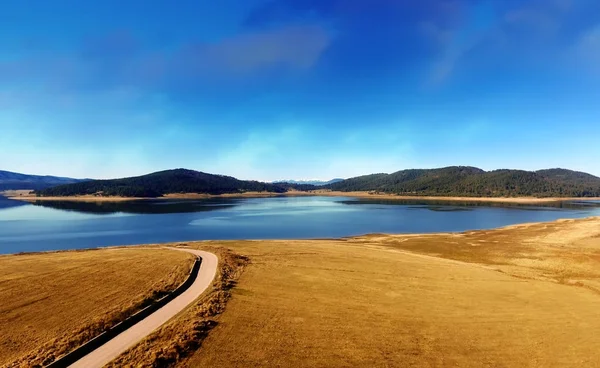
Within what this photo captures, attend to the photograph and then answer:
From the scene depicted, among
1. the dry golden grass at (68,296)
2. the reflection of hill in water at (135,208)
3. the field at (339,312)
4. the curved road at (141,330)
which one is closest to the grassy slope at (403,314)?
the field at (339,312)

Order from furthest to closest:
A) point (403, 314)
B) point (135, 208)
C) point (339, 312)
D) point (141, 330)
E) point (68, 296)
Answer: point (135, 208) → point (68, 296) → point (403, 314) → point (339, 312) → point (141, 330)

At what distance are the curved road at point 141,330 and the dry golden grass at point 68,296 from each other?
3.94 feet

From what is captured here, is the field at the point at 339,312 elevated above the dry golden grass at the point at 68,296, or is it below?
below

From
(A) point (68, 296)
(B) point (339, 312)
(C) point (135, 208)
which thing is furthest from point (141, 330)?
(C) point (135, 208)

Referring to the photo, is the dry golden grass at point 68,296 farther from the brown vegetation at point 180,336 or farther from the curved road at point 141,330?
the brown vegetation at point 180,336

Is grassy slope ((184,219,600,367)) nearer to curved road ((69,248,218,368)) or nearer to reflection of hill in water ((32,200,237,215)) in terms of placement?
curved road ((69,248,218,368))

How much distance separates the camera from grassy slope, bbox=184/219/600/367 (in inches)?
570

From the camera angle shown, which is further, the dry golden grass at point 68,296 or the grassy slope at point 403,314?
the grassy slope at point 403,314

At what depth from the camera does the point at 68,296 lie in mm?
19703

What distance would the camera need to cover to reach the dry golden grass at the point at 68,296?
13.9 meters

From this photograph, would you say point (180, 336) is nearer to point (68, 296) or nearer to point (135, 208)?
point (68, 296)

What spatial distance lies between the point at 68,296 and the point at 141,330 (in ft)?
26.7

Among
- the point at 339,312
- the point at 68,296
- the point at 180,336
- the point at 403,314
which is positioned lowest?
the point at 403,314

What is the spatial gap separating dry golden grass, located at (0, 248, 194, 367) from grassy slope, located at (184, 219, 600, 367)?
209 inches
